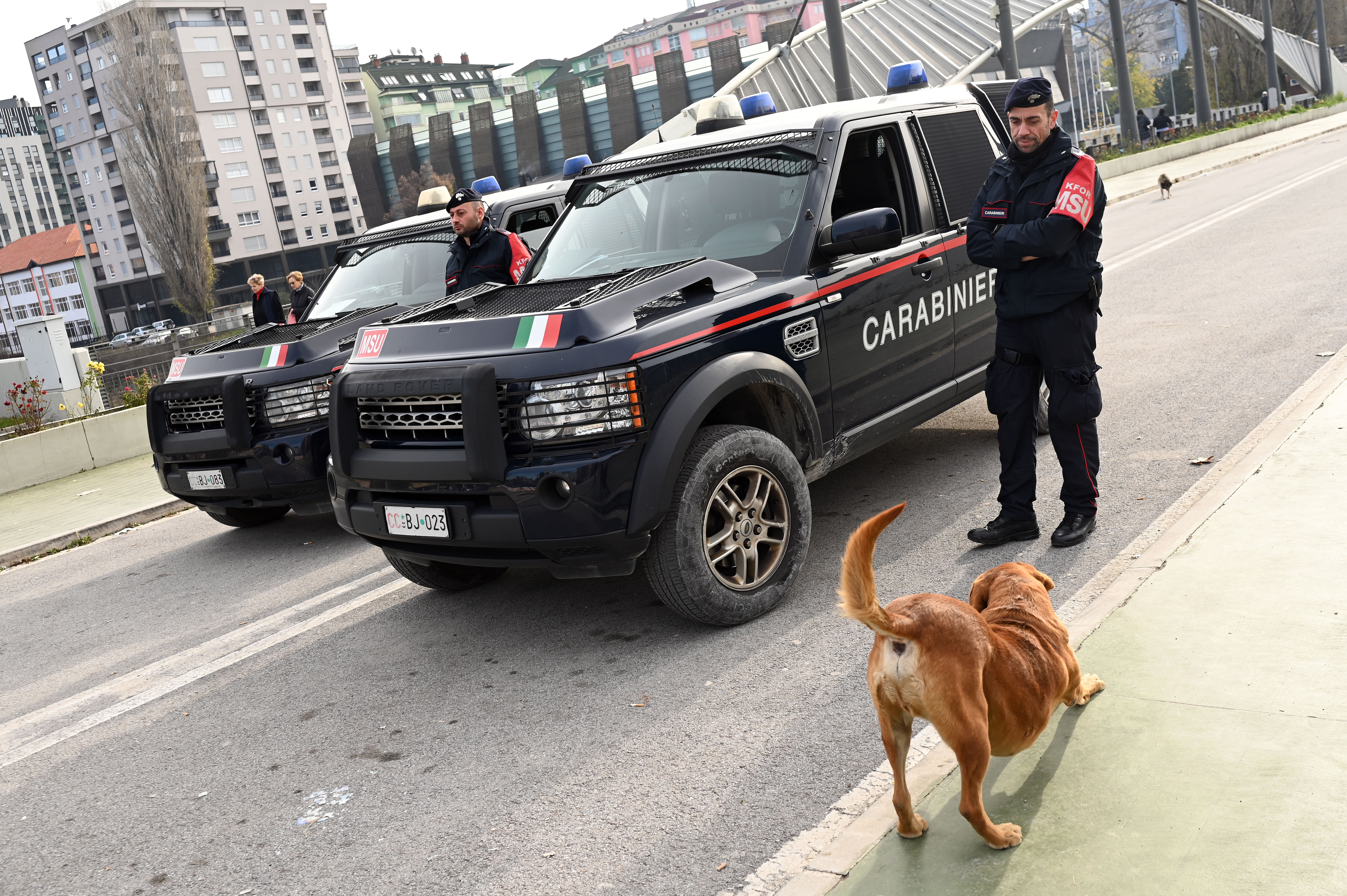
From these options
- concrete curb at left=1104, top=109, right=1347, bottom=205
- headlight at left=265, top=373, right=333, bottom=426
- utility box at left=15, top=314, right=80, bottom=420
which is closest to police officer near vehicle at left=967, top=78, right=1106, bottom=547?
headlight at left=265, top=373, right=333, bottom=426

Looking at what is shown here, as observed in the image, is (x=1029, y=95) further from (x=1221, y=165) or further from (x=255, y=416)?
(x=1221, y=165)

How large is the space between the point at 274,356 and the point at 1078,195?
4.99 metres

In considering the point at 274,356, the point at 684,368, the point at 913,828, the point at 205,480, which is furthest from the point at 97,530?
the point at 913,828

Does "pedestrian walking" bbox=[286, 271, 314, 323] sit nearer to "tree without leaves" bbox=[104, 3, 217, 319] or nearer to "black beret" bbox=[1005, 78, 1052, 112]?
"black beret" bbox=[1005, 78, 1052, 112]

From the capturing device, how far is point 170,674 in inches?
210

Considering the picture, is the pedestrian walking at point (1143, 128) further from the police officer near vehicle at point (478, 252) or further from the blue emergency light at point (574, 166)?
the police officer near vehicle at point (478, 252)

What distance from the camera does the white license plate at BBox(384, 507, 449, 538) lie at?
15.1ft

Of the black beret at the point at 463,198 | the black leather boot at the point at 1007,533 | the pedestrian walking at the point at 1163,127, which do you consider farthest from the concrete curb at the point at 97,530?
the pedestrian walking at the point at 1163,127

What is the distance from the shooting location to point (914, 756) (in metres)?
3.42

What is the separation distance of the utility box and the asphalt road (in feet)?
23.3

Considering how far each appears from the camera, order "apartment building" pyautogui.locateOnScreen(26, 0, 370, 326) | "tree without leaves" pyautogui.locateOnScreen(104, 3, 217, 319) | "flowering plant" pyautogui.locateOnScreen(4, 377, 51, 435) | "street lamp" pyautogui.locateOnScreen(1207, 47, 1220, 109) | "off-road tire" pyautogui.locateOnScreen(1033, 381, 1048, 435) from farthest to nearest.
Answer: "apartment building" pyautogui.locateOnScreen(26, 0, 370, 326) < "street lamp" pyautogui.locateOnScreen(1207, 47, 1220, 109) < "tree without leaves" pyautogui.locateOnScreen(104, 3, 217, 319) < "flowering plant" pyautogui.locateOnScreen(4, 377, 51, 435) < "off-road tire" pyautogui.locateOnScreen(1033, 381, 1048, 435)

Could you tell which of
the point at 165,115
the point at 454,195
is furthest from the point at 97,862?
the point at 165,115

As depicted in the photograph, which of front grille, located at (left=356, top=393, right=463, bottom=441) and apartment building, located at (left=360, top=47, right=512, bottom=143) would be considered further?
apartment building, located at (left=360, top=47, right=512, bottom=143)

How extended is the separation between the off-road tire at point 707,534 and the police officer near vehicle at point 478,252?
10.1ft
